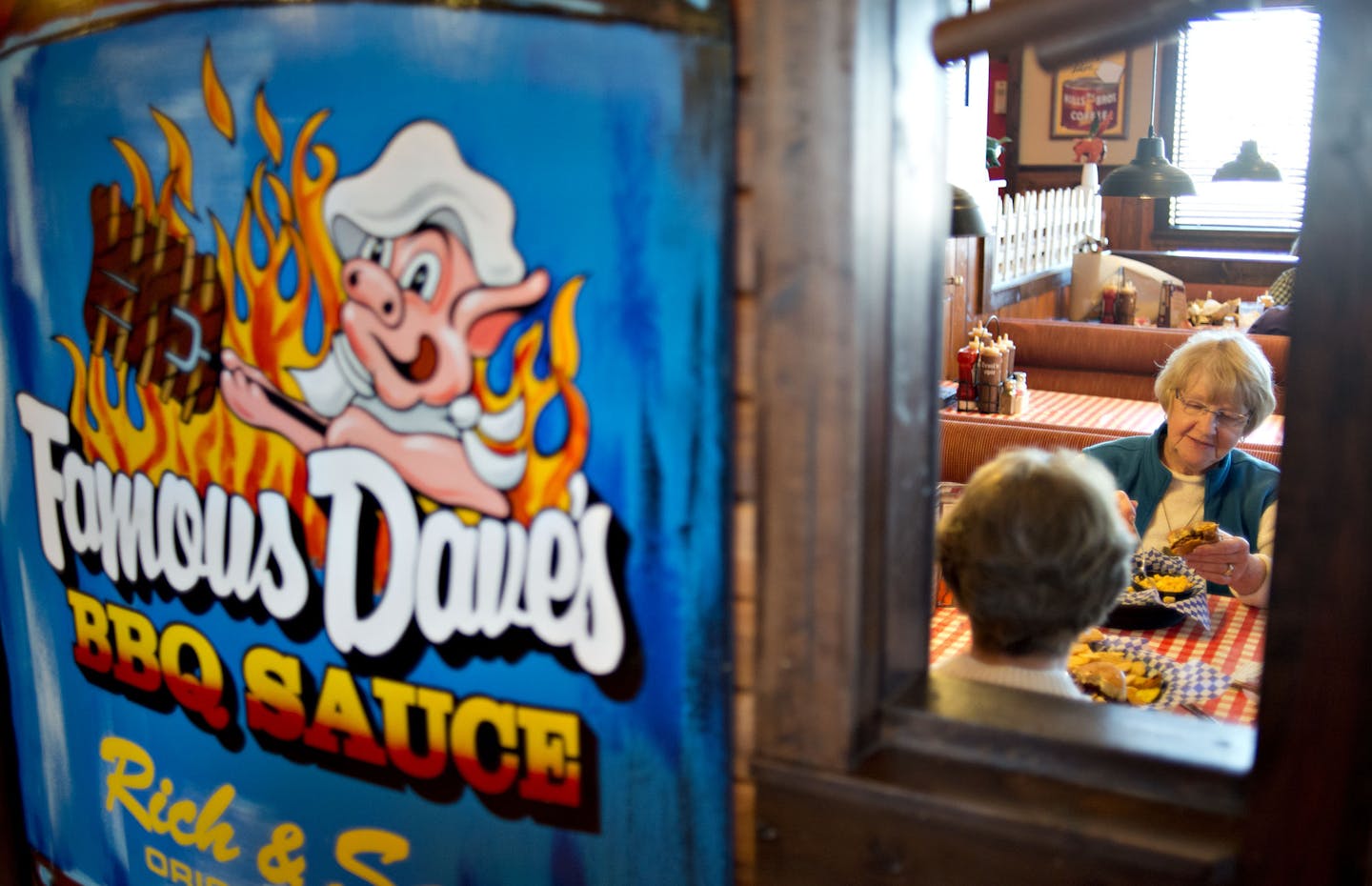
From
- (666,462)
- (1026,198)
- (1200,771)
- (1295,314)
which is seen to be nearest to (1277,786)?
(1200,771)

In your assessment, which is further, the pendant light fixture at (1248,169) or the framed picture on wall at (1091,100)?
the framed picture on wall at (1091,100)

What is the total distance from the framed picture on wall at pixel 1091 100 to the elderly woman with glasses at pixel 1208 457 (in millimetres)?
7862

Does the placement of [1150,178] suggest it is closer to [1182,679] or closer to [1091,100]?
[1091,100]

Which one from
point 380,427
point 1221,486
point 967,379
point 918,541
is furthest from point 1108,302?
point 380,427

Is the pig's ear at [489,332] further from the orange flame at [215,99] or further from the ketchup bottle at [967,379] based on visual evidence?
the ketchup bottle at [967,379]

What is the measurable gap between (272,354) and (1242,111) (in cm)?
1045

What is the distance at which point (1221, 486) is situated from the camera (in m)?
Answer: 3.29

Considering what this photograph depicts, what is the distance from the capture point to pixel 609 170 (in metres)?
1.58

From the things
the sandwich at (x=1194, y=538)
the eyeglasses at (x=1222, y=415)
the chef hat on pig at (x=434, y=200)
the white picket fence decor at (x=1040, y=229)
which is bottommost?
the sandwich at (x=1194, y=538)

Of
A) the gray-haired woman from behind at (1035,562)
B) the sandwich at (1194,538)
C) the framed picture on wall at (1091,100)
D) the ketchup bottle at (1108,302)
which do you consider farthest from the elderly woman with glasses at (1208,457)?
the framed picture on wall at (1091,100)

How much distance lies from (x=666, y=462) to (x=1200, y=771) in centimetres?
79

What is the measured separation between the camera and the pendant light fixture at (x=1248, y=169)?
25.3 ft

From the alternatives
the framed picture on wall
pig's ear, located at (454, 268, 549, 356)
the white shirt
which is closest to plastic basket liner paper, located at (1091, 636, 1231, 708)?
the white shirt

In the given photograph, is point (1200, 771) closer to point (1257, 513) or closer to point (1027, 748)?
point (1027, 748)
